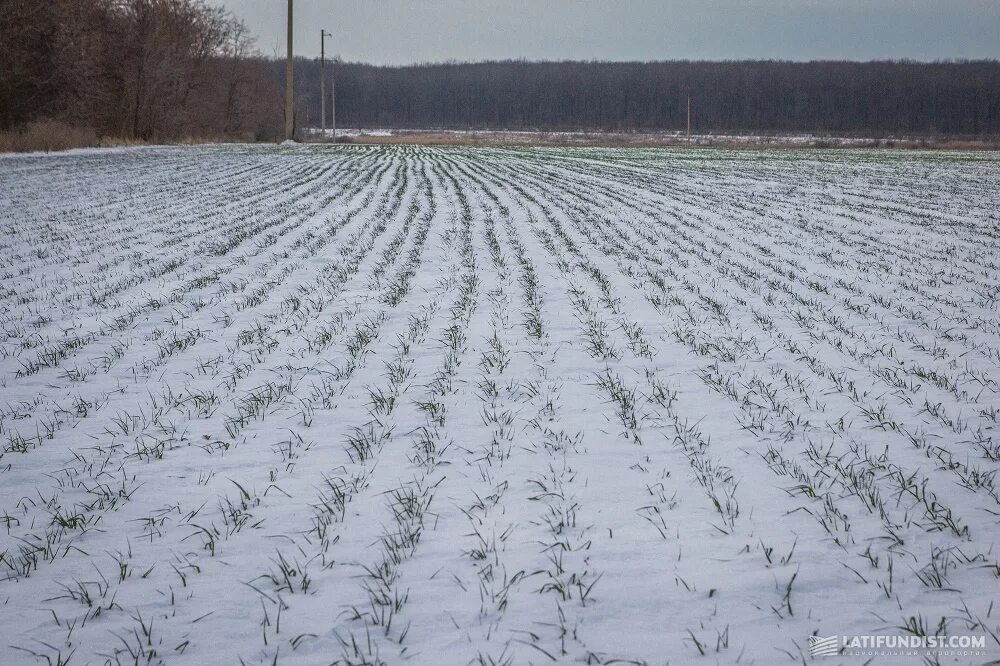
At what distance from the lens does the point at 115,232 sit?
12531 millimetres

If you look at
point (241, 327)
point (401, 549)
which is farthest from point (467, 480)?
point (241, 327)

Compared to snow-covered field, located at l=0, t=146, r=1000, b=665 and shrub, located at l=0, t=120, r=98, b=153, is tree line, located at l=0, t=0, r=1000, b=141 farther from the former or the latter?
snow-covered field, located at l=0, t=146, r=1000, b=665

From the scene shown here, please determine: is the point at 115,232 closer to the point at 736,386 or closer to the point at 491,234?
the point at 491,234

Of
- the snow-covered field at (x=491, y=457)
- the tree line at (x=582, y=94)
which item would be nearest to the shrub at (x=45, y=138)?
the tree line at (x=582, y=94)

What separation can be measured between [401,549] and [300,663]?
77 centimetres

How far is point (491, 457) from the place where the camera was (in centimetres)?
426

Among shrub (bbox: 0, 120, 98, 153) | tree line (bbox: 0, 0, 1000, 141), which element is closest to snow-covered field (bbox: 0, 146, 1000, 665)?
shrub (bbox: 0, 120, 98, 153)

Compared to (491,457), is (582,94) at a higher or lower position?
Answer: higher

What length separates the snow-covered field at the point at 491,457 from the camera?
285cm

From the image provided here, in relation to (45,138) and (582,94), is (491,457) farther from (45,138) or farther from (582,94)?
(582,94)

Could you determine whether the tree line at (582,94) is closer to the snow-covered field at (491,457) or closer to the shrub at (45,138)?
the shrub at (45,138)

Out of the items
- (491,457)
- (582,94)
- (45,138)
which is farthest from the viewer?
(582,94)

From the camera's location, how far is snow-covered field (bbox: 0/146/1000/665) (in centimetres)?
285

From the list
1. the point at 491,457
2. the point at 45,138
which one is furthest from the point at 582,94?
the point at 491,457
